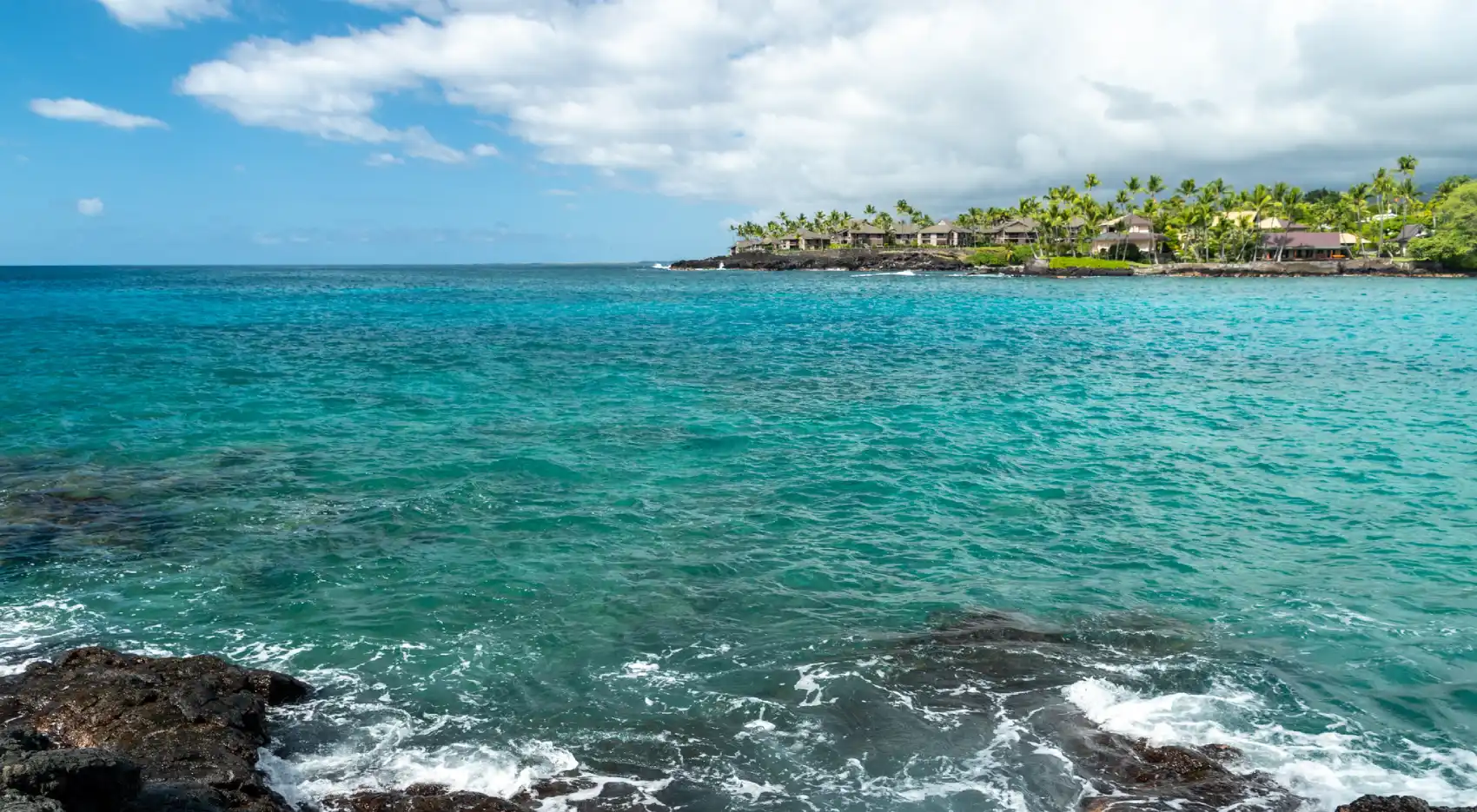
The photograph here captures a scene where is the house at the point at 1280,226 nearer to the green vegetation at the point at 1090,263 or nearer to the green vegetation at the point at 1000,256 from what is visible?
the green vegetation at the point at 1090,263

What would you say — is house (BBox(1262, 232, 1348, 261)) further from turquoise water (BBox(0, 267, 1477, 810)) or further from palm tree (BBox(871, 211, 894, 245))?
turquoise water (BBox(0, 267, 1477, 810))

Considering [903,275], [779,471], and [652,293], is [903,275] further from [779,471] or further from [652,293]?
[779,471]

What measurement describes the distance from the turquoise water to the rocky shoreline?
333 ft

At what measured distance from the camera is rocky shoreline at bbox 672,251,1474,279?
115 m

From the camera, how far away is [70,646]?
1075 cm

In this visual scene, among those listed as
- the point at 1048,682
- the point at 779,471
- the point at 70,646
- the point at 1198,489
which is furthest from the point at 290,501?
the point at 1198,489

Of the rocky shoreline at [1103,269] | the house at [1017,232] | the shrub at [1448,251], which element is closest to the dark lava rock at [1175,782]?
the rocky shoreline at [1103,269]

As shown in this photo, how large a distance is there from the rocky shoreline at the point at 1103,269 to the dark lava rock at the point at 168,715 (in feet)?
426

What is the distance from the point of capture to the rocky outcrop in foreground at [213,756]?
21.4 feet

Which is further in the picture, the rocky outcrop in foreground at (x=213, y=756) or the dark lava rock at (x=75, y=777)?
the rocky outcrop in foreground at (x=213, y=756)

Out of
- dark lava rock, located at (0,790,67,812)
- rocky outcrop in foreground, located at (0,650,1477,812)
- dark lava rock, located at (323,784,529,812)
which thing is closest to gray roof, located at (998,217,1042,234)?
rocky outcrop in foreground, located at (0,650,1477,812)

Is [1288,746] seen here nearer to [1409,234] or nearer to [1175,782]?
[1175,782]

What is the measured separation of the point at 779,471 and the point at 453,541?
7.42 metres

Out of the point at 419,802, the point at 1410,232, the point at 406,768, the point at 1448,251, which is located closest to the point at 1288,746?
the point at 419,802
